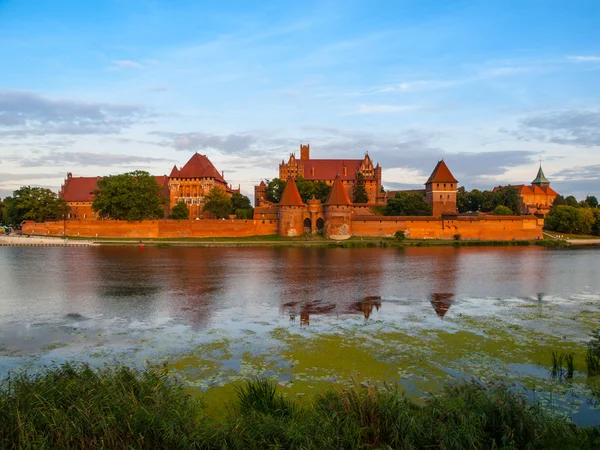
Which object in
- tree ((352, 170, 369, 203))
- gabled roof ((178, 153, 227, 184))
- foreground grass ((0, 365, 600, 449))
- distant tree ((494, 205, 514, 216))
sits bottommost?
foreground grass ((0, 365, 600, 449))

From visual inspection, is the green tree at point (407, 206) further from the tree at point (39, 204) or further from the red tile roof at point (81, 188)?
the tree at point (39, 204)

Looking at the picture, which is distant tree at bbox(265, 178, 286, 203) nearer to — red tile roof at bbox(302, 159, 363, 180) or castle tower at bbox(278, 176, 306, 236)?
red tile roof at bbox(302, 159, 363, 180)

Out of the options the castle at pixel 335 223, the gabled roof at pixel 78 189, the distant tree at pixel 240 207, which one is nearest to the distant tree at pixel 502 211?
the castle at pixel 335 223

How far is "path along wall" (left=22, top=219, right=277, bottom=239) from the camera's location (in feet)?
152

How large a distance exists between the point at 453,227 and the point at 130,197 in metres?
Answer: 29.9

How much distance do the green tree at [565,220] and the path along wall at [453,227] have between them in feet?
18.2

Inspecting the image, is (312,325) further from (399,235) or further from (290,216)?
(290,216)

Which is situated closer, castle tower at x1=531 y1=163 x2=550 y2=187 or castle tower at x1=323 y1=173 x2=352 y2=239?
castle tower at x1=323 y1=173 x2=352 y2=239

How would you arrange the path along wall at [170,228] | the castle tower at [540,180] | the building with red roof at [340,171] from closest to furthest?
the path along wall at [170,228], the building with red roof at [340,171], the castle tower at [540,180]

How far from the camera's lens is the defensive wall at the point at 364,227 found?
44.5 metres

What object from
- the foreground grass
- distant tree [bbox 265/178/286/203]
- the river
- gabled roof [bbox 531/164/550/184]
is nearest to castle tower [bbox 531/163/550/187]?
gabled roof [bbox 531/164/550/184]

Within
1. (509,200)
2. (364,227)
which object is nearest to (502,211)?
(509,200)

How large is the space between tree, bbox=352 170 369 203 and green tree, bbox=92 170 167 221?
2291cm

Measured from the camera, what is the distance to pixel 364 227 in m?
44.4
